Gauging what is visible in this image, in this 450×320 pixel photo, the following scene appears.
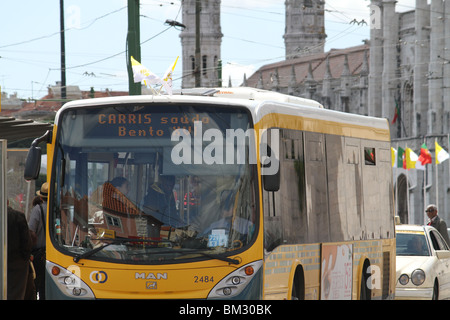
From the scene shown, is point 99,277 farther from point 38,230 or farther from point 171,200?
point 38,230

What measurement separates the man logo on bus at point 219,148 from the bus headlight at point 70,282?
149cm

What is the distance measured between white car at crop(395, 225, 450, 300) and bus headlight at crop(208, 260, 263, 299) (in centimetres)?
575

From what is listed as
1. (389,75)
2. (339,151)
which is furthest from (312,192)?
(389,75)

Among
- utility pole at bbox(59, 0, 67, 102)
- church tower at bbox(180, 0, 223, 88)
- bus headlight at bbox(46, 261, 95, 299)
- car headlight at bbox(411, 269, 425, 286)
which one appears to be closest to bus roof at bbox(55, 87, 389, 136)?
bus headlight at bbox(46, 261, 95, 299)

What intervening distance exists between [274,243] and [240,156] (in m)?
0.95

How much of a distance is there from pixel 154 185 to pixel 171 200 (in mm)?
229

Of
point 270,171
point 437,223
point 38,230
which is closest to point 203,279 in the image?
point 270,171

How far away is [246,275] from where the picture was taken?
33.3ft

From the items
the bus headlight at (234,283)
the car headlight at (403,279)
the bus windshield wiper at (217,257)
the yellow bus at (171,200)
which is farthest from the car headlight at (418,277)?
the bus windshield wiper at (217,257)

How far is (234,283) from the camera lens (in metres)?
→ 10.1

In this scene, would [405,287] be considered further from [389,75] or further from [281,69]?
[281,69]

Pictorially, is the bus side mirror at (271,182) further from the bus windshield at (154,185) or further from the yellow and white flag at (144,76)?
the yellow and white flag at (144,76)

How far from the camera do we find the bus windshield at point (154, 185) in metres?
10.2

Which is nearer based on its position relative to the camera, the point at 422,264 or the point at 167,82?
the point at 167,82
